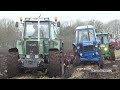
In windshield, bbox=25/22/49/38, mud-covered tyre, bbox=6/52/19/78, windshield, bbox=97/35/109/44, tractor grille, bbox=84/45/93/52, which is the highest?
windshield, bbox=25/22/49/38

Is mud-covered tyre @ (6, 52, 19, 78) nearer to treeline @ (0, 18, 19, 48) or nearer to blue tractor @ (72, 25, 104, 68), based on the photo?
blue tractor @ (72, 25, 104, 68)

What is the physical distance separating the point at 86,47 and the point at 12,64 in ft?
17.5

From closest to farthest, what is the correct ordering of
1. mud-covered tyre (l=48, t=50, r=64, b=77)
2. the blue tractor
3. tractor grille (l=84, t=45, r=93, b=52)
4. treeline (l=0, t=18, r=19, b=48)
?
mud-covered tyre (l=48, t=50, r=64, b=77) < the blue tractor < tractor grille (l=84, t=45, r=93, b=52) < treeline (l=0, t=18, r=19, b=48)

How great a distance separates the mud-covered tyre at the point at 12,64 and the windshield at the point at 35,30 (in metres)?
1.36

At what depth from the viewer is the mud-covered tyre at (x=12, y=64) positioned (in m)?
10.5

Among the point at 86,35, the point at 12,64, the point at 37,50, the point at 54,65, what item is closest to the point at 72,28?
the point at 86,35

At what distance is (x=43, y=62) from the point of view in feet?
35.7

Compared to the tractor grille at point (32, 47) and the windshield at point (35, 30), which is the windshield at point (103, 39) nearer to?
the windshield at point (35, 30)

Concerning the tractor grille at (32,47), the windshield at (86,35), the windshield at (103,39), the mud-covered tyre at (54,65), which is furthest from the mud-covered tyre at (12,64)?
the windshield at (103,39)

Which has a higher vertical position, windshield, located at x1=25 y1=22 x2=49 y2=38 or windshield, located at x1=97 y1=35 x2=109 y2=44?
windshield, located at x1=25 y1=22 x2=49 y2=38

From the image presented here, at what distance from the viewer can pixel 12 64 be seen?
1047 cm

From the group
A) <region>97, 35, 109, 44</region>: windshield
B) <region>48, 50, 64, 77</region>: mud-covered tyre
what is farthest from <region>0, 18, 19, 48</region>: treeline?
<region>48, 50, 64, 77</region>: mud-covered tyre

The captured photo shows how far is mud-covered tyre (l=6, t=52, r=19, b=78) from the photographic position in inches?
412

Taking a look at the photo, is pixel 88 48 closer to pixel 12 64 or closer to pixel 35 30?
pixel 35 30
